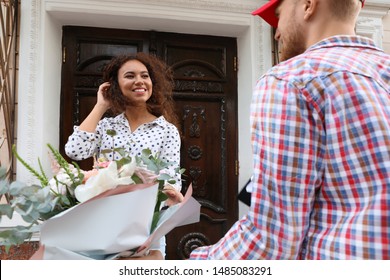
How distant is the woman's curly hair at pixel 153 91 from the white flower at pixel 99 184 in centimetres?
152

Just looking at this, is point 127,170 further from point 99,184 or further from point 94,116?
point 94,116

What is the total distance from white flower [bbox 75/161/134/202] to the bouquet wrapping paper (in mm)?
18

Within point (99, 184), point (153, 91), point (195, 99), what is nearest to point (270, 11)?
point (99, 184)

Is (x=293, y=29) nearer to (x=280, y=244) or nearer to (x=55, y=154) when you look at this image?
(x=280, y=244)

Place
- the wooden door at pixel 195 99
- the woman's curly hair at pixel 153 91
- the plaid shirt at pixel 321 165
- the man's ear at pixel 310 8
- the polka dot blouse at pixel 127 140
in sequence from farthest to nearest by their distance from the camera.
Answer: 1. the wooden door at pixel 195 99
2. the woman's curly hair at pixel 153 91
3. the polka dot blouse at pixel 127 140
4. the man's ear at pixel 310 8
5. the plaid shirt at pixel 321 165

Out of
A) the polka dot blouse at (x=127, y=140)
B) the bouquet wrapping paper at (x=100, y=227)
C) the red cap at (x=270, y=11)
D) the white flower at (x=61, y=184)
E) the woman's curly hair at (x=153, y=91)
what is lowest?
the bouquet wrapping paper at (x=100, y=227)

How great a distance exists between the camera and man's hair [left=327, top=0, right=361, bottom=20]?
35.9 inches

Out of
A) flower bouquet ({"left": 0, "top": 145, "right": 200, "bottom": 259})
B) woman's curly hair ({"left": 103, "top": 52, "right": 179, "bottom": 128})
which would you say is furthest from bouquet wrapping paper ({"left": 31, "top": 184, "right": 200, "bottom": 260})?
woman's curly hair ({"left": 103, "top": 52, "right": 179, "bottom": 128})

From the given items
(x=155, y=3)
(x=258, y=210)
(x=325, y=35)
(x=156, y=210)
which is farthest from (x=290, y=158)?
(x=155, y=3)

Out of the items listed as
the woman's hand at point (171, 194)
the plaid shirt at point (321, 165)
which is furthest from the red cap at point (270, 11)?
the woman's hand at point (171, 194)

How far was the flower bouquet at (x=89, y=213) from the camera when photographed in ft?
3.12

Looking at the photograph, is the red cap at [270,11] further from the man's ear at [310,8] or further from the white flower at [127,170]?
the white flower at [127,170]

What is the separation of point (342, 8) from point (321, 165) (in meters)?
0.38

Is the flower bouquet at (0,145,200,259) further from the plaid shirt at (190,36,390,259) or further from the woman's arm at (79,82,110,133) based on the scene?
the woman's arm at (79,82,110,133)
